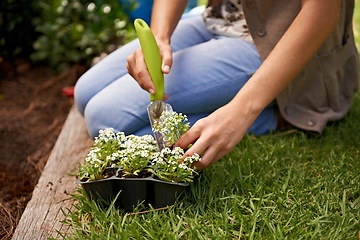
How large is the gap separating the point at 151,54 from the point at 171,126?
0.82ft

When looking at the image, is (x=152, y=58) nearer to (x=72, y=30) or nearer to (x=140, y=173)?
(x=140, y=173)

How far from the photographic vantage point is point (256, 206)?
1294 millimetres

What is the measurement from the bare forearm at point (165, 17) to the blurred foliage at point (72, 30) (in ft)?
4.44

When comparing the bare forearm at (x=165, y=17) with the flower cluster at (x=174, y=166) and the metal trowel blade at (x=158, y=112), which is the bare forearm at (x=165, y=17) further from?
the flower cluster at (x=174, y=166)

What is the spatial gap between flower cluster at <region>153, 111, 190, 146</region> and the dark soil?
2.02 feet

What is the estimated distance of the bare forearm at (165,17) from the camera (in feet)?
5.40

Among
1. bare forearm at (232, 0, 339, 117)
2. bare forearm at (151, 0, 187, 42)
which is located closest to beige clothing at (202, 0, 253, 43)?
bare forearm at (151, 0, 187, 42)

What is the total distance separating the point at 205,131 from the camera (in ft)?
4.09

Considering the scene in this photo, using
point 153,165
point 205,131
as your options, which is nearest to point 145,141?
point 153,165

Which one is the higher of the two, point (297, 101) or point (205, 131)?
point (205, 131)

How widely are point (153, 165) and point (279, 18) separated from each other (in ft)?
2.58

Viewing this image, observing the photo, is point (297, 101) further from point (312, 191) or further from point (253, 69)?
point (312, 191)

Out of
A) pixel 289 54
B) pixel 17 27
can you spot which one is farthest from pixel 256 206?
pixel 17 27

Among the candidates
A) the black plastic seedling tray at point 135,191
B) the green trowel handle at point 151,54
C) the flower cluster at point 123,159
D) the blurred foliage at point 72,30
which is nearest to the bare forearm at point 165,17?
the green trowel handle at point 151,54
